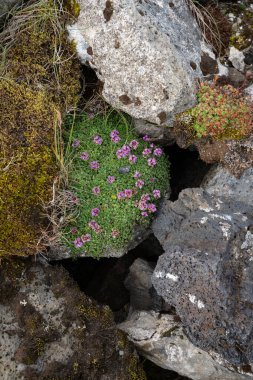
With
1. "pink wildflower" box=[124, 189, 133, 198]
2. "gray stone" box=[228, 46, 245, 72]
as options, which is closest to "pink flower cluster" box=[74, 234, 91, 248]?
"pink wildflower" box=[124, 189, 133, 198]

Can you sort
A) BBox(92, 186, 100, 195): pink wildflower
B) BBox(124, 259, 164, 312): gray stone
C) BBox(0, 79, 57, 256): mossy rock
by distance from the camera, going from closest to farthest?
BBox(0, 79, 57, 256): mossy rock
BBox(92, 186, 100, 195): pink wildflower
BBox(124, 259, 164, 312): gray stone

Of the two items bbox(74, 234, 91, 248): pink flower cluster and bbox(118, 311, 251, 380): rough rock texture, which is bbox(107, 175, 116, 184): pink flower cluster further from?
bbox(118, 311, 251, 380): rough rock texture

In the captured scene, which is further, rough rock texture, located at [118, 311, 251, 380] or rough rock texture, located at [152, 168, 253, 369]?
rough rock texture, located at [118, 311, 251, 380]

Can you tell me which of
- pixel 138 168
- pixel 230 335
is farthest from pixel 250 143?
pixel 230 335

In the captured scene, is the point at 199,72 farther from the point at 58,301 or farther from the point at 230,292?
the point at 58,301

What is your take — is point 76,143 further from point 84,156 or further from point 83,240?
point 83,240

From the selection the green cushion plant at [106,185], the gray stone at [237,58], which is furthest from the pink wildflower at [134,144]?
the gray stone at [237,58]

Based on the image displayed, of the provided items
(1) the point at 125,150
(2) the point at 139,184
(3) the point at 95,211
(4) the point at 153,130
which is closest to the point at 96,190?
(3) the point at 95,211
